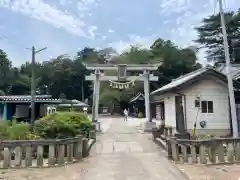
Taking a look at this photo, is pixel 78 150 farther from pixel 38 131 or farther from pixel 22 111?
pixel 22 111

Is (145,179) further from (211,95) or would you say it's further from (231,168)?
(211,95)

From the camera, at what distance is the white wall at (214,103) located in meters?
16.8

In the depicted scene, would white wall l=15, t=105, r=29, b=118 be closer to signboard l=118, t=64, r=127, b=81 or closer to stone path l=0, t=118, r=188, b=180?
signboard l=118, t=64, r=127, b=81

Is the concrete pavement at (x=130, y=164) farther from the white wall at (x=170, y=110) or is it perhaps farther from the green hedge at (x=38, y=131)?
the white wall at (x=170, y=110)

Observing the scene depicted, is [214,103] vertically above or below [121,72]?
below

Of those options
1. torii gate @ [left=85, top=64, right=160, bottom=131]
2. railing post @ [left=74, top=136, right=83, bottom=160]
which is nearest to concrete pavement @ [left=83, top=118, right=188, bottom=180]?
railing post @ [left=74, top=136, right=83, bottom=160]

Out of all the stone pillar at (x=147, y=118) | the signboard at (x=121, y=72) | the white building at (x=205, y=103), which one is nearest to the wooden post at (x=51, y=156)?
the white building at (x=205, y=103)

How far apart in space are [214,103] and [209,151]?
25.3 ft

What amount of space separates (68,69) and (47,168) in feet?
199

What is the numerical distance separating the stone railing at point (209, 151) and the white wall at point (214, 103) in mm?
6693

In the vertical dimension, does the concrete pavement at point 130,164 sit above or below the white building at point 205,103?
below

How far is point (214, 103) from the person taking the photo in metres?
16.8

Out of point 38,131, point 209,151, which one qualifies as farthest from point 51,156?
point 209,151

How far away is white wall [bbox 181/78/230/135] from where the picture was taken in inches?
659
